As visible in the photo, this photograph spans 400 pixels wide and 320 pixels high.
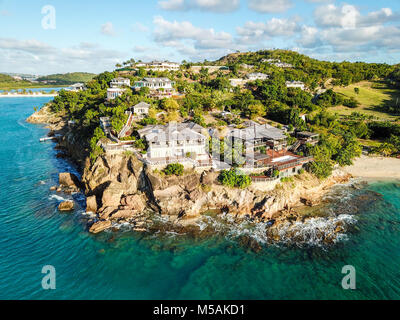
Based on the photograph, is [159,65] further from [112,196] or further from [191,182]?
[191,182]

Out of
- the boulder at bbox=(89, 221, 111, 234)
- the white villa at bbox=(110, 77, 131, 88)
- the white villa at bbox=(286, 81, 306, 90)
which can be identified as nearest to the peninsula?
the boulder at bbox=(89, 221, 111, 234)

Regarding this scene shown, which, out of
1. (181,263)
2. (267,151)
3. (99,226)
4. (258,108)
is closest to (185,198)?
(181,263)

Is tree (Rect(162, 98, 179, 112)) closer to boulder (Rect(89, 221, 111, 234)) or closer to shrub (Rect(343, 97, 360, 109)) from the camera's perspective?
boulder (Rect(89, 221, 111, 234))

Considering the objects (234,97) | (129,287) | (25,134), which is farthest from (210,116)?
(25,134)

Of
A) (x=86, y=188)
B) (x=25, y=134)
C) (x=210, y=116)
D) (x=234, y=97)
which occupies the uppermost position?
(x=234, y=97)

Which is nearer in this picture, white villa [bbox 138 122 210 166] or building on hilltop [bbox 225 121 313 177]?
building on hilltop [bbox 225 121 313 177]

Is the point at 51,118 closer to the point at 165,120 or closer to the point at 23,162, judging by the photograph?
the point at 23,162

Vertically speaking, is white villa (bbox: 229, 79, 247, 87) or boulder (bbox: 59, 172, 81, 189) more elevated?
white villa (bbox: 229, 79, 247, 87)
